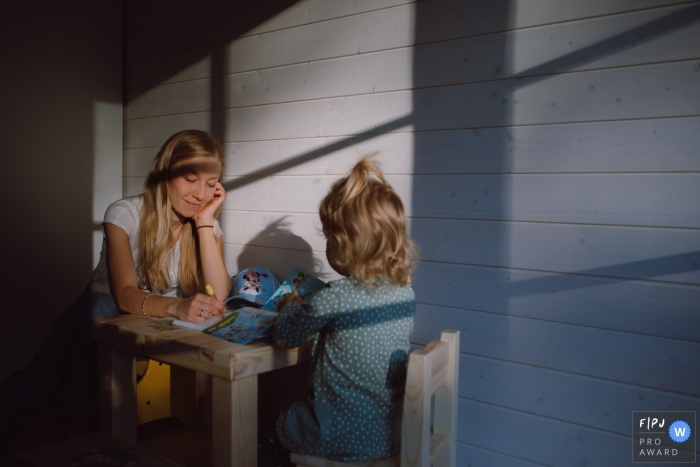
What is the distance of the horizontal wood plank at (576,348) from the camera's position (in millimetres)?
1541

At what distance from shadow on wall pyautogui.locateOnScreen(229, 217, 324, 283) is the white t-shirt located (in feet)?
1.17

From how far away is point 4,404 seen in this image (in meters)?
1.86

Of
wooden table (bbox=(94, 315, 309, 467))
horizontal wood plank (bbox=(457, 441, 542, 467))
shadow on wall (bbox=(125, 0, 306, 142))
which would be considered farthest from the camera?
shadow on wall (bbox=(125, 0, 306, 142))

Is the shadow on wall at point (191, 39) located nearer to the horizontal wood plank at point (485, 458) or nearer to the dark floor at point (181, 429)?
the dark floor at point (181, 429)

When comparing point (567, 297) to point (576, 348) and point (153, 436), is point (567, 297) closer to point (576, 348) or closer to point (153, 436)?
point (576, 348)

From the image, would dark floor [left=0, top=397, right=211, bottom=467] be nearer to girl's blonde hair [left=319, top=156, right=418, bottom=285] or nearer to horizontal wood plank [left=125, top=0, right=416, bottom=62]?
girl's blonde hair [left=319, top=156, right=418, bottom=285]

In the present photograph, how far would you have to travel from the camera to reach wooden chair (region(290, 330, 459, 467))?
1.29 m

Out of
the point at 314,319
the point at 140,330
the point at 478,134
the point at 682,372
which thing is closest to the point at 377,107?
the point at 478,134

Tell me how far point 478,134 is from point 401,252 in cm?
59

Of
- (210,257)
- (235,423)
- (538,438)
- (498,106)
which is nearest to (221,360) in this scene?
(235,423)

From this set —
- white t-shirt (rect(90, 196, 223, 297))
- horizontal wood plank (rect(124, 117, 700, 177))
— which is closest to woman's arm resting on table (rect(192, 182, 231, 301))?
white t-shirt (rect(90, 196, 223, 297))

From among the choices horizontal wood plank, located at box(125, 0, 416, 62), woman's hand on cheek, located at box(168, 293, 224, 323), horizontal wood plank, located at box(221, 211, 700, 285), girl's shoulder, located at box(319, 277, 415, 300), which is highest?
horizontal wood plank, located at box(125, 0, 416, 62)

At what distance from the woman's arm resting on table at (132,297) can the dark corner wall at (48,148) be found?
954 millimetres

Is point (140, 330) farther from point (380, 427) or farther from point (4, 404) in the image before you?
point (380, 427)
